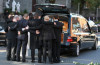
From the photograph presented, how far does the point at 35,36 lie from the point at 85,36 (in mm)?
3986

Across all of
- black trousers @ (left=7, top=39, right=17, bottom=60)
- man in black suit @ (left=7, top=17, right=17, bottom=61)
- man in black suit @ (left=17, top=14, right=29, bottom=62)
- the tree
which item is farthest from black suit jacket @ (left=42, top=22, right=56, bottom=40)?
the tree

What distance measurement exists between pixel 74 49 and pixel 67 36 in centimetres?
73

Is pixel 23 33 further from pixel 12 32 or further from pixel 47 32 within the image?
pixel 47 32

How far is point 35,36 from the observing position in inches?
449

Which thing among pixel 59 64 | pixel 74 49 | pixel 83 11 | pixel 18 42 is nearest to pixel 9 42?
pixel 18 42

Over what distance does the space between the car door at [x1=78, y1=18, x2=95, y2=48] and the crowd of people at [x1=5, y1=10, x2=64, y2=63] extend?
2715 millimetres

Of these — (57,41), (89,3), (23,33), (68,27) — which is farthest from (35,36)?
(89,3)

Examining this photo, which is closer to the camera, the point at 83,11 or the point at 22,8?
the point at 22,8

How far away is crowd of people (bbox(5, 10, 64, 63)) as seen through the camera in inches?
447

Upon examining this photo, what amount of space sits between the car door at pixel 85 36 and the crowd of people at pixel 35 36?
272 centimetres

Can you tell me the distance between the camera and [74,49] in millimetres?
13320

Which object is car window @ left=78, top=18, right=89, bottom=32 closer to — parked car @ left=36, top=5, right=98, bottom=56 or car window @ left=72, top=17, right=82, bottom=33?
parked car @ left=36, top=5, right=98, bottom=56

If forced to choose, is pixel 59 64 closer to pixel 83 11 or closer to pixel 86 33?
pixel 86 33

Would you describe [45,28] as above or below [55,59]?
above
